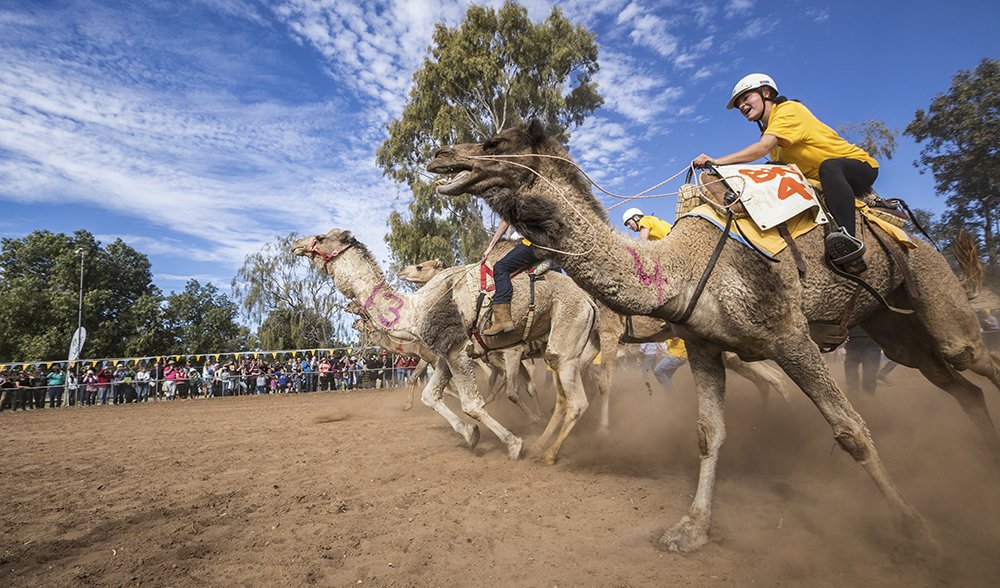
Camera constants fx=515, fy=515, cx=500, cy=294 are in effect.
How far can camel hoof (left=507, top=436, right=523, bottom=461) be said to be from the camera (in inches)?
231

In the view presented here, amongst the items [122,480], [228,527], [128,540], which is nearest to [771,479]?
[228,527]

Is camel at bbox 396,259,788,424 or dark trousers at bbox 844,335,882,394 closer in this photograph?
dark trousers at bbox 844,335,882,394

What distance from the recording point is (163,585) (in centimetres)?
290

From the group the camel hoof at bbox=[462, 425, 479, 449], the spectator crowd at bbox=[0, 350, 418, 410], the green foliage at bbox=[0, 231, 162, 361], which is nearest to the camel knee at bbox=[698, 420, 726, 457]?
the camel hoof at bbox=[462, 425, 479, 449]

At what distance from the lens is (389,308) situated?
7.79m

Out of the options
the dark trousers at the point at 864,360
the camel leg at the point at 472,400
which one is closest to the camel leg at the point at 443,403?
the camel leg at the point at 472,400

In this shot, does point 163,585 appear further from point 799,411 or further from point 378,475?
point 799,411

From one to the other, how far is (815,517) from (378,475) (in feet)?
12.7

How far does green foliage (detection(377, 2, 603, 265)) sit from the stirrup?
19.7 m

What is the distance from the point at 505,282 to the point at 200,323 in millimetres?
56255

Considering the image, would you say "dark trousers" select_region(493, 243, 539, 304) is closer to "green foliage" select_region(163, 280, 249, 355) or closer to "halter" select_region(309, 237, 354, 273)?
"halter" select_region(309, 237, 354, 273)

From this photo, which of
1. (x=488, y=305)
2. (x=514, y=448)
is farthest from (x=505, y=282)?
(x=514, y=448)

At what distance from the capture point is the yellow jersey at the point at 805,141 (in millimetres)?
3586

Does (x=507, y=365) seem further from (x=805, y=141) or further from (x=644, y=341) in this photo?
(x=805, y=141)
